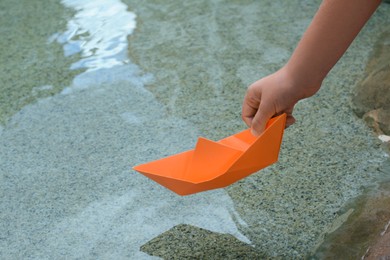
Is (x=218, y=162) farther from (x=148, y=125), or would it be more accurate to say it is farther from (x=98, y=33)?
(x=98, y=33)

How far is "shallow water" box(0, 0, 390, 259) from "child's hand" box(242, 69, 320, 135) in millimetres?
288

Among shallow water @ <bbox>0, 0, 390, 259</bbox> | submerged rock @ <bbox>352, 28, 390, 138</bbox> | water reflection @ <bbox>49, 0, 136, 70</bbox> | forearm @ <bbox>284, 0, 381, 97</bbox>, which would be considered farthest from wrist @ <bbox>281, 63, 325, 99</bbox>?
water reflection @ <bbox>49, 0, 136, 70</bbox>

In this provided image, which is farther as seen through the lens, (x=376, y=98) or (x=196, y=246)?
(x=376, y=98)

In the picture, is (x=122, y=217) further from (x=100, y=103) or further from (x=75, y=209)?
(x=100, y=103)

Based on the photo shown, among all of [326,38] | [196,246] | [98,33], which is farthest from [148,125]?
[326,38]

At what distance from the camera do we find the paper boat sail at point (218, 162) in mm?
1196

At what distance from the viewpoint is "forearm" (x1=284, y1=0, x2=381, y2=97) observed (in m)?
1.04

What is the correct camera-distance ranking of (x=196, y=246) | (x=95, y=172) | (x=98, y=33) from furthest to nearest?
(x=98, y=33) < (x=95, y=172) < (x=196, y=246)

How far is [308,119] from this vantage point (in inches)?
69.6

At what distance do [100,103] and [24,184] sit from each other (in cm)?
40

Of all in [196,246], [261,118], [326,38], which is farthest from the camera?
[196,246]

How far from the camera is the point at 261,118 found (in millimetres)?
1202

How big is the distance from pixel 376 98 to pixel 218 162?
0.65 meters

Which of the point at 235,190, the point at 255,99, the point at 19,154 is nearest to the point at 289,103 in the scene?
the point at 255,99
